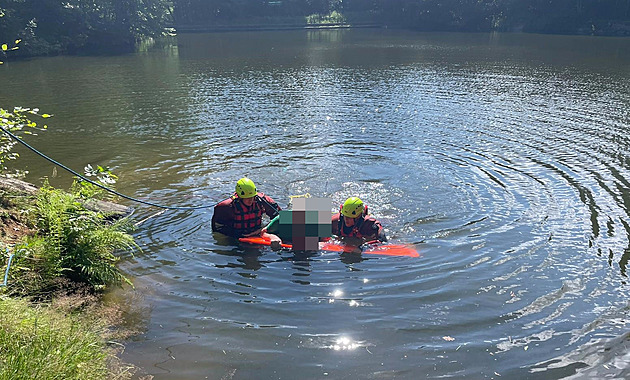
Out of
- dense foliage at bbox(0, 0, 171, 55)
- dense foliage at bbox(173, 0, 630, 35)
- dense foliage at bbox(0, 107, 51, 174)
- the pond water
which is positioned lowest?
the pond water

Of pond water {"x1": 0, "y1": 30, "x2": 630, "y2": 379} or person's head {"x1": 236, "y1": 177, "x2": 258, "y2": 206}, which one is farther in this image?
person's head {"x1": 236, "y1": 177, "x2": 258, "y2": 206}

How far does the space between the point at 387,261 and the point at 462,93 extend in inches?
723

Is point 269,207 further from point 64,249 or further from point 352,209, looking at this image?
point 64,249

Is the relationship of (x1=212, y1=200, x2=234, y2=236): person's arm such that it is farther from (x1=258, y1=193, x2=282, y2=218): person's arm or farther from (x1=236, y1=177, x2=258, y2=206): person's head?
(x1=258, y1=193, x2=282, y2=218): person's arm

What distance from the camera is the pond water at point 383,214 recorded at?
6848 millimetres

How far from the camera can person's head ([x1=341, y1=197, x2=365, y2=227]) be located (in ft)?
33.0

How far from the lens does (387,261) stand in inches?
371

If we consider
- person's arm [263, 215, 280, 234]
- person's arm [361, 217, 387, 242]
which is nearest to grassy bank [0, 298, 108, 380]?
person's arm [263, 215, 280, 234]

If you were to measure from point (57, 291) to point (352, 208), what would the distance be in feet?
17.5

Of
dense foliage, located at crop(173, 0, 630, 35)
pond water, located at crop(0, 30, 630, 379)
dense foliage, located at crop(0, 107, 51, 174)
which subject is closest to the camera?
pond water, located at crop(0, 30, 630, 379)

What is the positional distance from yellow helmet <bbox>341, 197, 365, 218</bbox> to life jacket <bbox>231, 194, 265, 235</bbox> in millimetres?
1880

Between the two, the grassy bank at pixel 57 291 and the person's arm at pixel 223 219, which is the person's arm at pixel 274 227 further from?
the grassy bank at pixel 57 291

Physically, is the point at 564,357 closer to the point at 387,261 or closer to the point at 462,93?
the point at 387,261

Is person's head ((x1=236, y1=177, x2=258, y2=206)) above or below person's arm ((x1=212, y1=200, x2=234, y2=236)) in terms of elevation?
above
